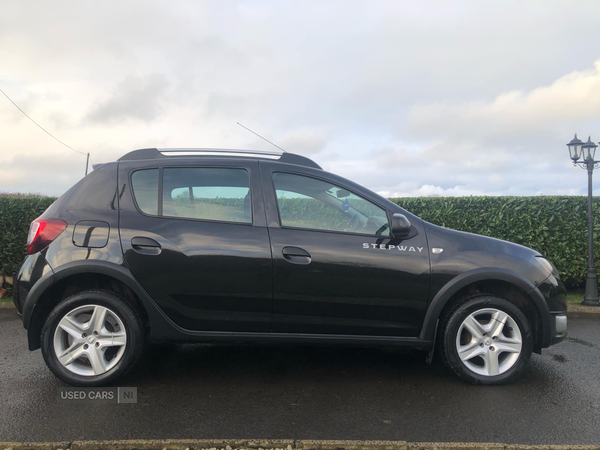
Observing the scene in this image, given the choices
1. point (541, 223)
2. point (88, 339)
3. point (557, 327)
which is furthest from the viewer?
point (541, 223)

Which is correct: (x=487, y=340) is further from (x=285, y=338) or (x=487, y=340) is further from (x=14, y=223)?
(x=14, y=223)

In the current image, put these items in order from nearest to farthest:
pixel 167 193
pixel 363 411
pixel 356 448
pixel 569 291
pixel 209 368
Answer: pixel 356 448, pixel 363 411, pixel 167 193, pixel 209 368, pixel 569 291

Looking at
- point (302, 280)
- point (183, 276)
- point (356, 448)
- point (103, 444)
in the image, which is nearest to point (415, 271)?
point (302, 280)

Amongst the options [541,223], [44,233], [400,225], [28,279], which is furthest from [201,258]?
[541,223]

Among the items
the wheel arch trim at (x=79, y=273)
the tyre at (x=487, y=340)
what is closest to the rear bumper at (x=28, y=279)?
the wheel arch trim at (x=79, y=273)

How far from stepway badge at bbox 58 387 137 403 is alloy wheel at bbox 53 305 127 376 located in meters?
0.13

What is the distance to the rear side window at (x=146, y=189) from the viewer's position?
11.5 ft

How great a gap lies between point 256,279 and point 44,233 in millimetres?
1654

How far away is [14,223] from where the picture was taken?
7422 millimetres

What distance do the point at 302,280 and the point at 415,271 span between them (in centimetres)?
88

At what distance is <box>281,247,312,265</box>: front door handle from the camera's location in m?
3.34

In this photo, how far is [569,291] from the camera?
895 centimetres

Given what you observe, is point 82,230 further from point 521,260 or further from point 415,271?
point 521,260

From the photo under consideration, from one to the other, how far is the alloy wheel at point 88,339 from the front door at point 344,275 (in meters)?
1.21
